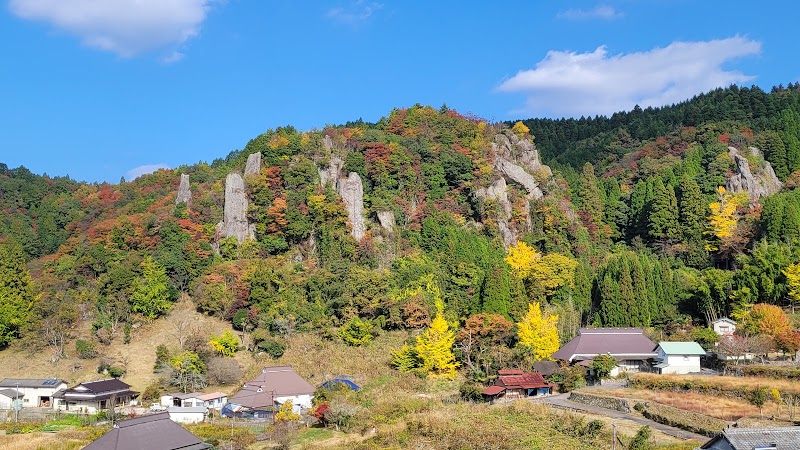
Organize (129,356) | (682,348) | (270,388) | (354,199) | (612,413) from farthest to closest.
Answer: (354,199) < (129,356) < (682,348) < (270,388) < (612,413)

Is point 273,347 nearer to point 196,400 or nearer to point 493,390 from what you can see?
point 196,400

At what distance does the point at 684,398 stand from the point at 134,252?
3824 centimetres

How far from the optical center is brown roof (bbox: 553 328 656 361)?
39688 millimetres

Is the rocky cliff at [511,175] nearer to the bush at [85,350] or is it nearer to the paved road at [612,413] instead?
the paved road at [612,413]

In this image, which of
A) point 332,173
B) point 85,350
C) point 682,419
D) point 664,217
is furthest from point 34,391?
point 664,217

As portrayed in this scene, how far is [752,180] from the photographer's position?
57344 mm

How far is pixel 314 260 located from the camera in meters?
49.7

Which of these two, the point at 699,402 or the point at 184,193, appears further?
the point at 184,193

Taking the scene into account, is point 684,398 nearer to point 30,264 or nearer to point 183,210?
point 183,210

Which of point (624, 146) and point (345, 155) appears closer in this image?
point (345, 155)

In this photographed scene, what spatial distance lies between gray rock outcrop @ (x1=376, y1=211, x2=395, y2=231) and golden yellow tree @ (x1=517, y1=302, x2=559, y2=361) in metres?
15.0

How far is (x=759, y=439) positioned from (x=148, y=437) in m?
20.0

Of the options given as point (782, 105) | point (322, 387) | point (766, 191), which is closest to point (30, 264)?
point (322, 387)

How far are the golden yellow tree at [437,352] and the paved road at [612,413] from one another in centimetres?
617
